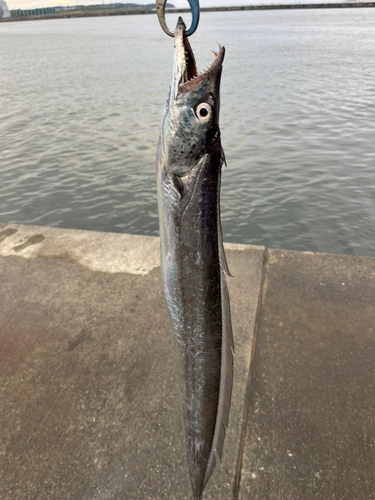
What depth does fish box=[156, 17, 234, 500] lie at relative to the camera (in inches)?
56.9

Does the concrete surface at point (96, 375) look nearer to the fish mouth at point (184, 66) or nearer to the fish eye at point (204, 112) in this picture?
the fish eye at point (204, 112)

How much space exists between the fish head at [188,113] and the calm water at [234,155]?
5808mm

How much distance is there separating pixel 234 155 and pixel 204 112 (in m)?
9.75

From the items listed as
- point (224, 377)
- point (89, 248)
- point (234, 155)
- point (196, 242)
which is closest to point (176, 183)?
point (196, 242)

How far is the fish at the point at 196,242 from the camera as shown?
4.74ft

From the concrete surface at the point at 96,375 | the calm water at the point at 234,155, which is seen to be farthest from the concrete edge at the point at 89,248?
the calm water at the point at 234,155

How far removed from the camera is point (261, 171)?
991 centimetres

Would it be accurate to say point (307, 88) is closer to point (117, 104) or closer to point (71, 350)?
point (117, 104)

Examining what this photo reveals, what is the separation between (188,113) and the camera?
1446 mm

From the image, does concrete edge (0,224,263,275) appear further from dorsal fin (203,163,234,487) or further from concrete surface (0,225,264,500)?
dorsal fin (203,163,234,487)

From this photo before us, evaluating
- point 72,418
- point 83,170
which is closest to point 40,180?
point 83,170

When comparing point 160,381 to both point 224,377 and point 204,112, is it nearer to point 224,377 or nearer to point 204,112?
point 224,377

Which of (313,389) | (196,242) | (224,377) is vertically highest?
(196,242)

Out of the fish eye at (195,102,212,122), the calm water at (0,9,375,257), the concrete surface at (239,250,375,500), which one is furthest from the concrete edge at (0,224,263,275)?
the calm water at (0,9,375,257)
